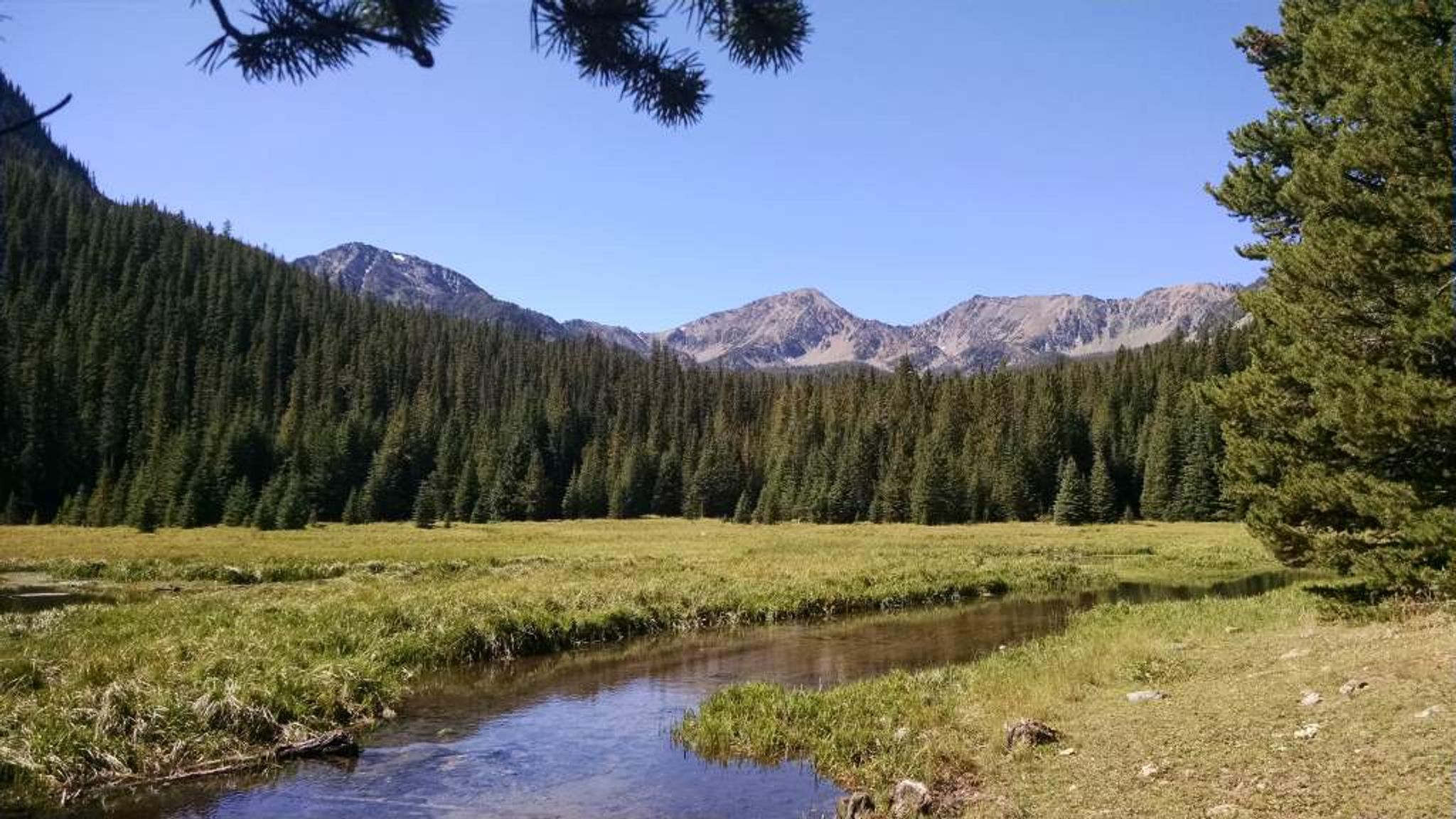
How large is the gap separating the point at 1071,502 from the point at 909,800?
94.5 metres

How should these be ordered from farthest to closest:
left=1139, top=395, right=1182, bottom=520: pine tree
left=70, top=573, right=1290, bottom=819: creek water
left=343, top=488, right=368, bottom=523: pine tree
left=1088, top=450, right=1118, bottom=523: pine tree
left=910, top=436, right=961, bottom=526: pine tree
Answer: left=343, top=488, right=368, bottom=523: pine tree, left=1139, top=395, right=1182, bottom=520: pine tree, left=910, top=436, right=961, bottom=526: pine tree, left=1088, top=450, right=1118, bottom=523: pine tree, left=70, top=573, right=1290, bottom=819: creek water

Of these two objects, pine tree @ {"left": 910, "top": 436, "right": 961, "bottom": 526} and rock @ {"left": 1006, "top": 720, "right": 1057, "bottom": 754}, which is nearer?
rock @ {"left": 1006, "top": 720, "right": 1057, "bottom": 754}

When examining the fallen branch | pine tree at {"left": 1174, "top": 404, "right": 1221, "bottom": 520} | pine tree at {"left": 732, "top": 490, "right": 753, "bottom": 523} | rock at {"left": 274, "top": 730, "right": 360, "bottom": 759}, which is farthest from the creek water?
pine tree at {"left": 732, "top": 490, "right": 753, "bottom": 523}

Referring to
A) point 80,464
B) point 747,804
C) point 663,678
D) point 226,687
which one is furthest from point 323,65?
point 80,464

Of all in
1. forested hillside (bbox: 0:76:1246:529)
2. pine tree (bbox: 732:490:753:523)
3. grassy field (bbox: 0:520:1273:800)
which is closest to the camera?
grassy field (bbox: 0:520:1273:800)

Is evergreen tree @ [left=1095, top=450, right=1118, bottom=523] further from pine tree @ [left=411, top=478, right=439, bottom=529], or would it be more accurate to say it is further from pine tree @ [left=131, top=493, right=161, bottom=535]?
pine tree @ [left=131, top=493, right=161, bottom=535]

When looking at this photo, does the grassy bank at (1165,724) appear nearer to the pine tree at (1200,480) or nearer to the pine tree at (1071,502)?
the pine tree at (1071,502)

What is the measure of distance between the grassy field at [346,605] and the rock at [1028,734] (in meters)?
12.3

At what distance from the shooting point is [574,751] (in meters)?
16.1

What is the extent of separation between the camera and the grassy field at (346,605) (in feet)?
49.5

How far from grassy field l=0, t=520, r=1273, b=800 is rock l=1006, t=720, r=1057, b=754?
40.2ft

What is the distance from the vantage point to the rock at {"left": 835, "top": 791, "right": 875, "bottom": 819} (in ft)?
38.6

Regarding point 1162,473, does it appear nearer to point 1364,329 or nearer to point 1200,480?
point 1200,480

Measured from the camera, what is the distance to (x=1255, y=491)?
73.6 ft
